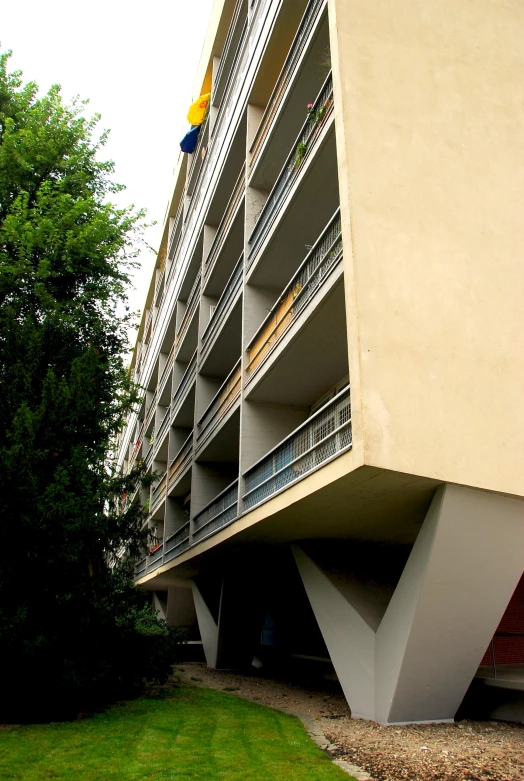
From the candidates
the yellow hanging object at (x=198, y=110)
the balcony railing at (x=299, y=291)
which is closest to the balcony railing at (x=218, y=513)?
the balcony railing at (x=299, y=291)

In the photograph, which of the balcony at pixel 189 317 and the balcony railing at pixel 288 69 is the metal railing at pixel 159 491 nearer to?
the balcony at pixel 189 317

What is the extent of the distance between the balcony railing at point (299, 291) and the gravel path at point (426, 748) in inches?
257

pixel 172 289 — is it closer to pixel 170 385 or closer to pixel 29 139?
pixel 170 385

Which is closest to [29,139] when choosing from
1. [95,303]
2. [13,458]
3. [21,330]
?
[95,303]

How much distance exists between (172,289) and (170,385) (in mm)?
5192

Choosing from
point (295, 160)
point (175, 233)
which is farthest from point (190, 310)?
point (295, 160)

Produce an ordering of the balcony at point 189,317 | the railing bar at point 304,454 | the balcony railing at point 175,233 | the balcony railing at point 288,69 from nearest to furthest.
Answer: the railing bar at point 304,454 → the balcony railing at point 288,69 → the balcony at point 189,317 → the balcony railing at point 175,233

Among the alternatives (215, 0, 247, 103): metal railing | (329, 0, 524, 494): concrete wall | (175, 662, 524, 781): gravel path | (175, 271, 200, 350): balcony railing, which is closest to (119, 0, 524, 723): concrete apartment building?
(329, 0, 524, 494): concrete wall

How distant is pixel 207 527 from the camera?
16531 millimetres

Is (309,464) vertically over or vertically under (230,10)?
under

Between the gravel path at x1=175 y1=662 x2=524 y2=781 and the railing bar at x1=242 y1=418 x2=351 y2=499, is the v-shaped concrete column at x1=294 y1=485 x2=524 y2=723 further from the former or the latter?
the railing bar at x1=242 y1=418 x2=351 y2=499

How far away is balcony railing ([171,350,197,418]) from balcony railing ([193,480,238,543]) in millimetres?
5853

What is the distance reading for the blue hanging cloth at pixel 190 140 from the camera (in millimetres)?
27188

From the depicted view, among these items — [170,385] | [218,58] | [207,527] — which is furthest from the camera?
[170,385]
